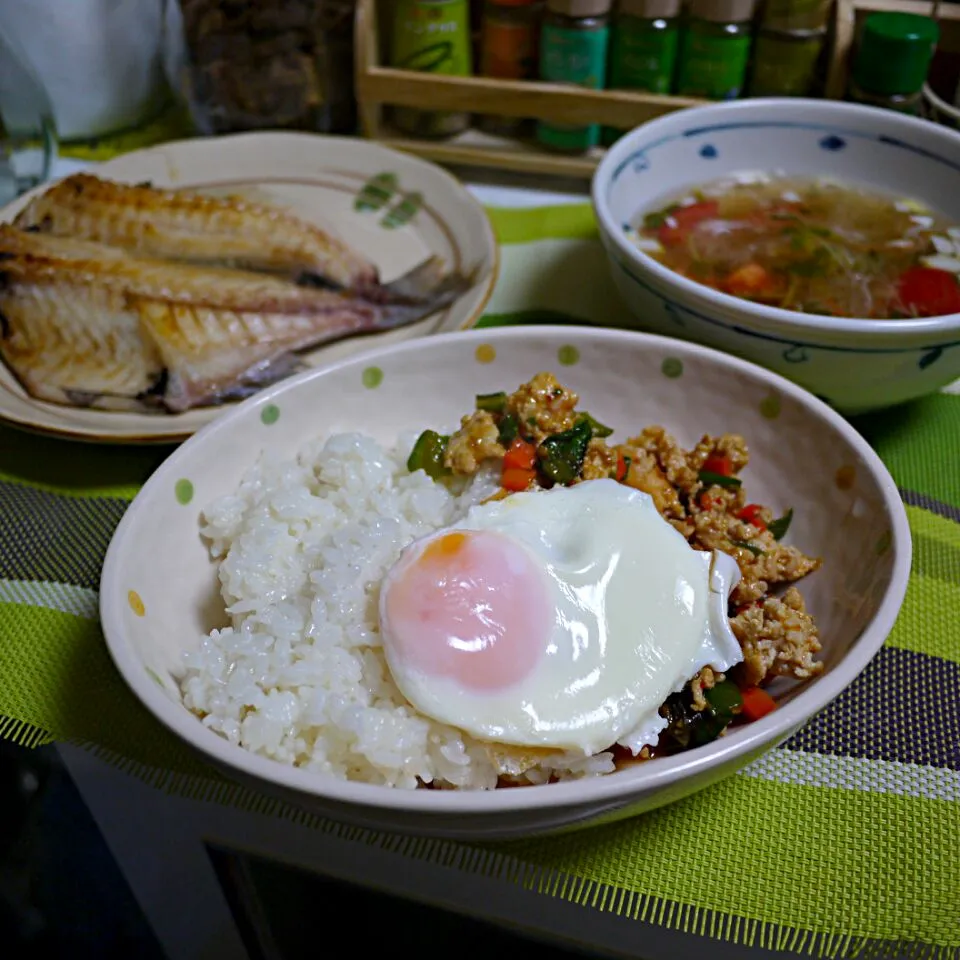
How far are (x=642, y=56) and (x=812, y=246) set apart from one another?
78 cm

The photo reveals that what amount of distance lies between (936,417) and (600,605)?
1075 millimetres

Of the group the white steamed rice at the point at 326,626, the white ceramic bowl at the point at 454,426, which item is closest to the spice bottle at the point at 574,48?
the white ceramic bowl at the point at 454,426

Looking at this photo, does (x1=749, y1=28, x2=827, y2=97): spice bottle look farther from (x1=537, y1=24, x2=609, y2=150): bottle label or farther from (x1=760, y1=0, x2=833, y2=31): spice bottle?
(x1=537, y1=24, x2=609, y2=150): bottle label

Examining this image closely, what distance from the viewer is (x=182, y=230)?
2.12m

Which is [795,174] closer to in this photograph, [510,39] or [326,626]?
[510,39]

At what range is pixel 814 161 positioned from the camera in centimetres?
222

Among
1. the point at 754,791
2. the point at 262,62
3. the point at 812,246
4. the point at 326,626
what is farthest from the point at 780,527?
the point at 262,62

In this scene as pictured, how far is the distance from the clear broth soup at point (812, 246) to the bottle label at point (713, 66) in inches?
13.0

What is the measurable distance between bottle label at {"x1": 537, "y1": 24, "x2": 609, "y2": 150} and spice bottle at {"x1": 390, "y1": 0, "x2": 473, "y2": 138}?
0.80ft

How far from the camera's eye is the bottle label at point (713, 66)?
7.62ft

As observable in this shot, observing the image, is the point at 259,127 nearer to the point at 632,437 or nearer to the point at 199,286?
the point at 199,286

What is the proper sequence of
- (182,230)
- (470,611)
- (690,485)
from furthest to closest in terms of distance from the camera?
1. (182,230)
2. (690,485)
3. (470,611)

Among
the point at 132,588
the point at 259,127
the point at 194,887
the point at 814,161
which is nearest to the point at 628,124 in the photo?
the point at 814,161

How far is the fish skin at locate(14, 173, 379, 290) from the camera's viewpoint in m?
2.10
